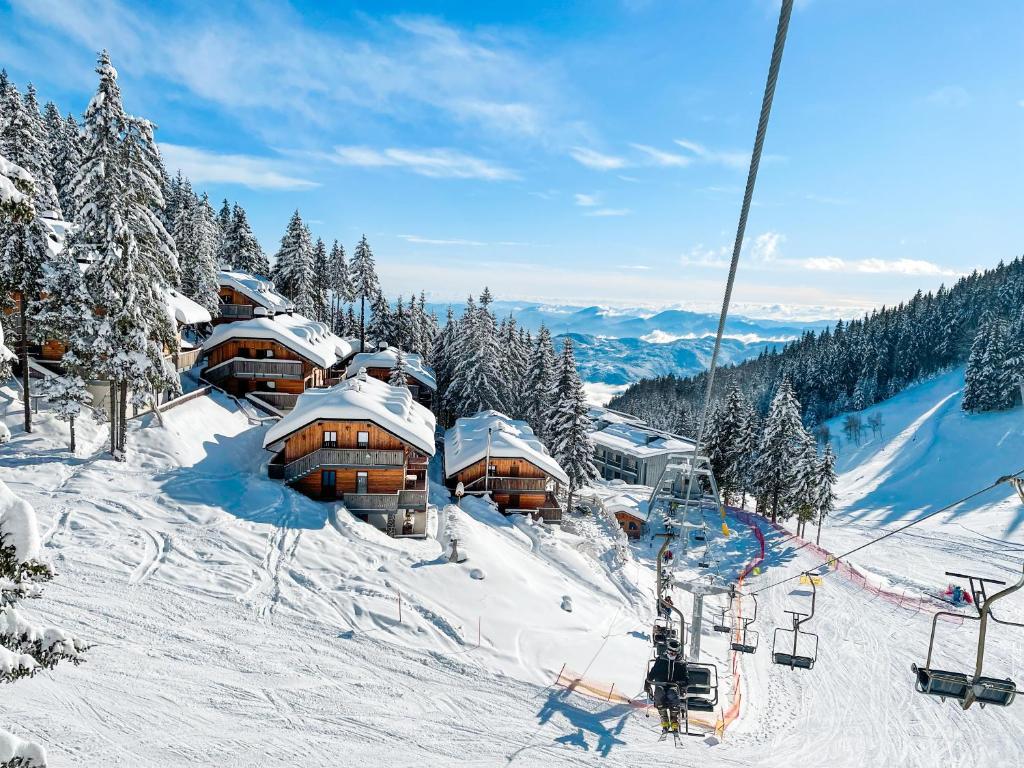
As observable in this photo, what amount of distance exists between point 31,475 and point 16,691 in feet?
47.3

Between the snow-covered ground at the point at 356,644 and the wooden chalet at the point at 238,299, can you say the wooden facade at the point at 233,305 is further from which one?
the snow-covered ground at the point at 356,644

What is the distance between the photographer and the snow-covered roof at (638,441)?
7944cm

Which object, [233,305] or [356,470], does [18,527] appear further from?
[233,305]

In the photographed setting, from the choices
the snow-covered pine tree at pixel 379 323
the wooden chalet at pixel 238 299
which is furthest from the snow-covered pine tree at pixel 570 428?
the wooden chalet at pixel 238 299

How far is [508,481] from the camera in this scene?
3997 centimetres

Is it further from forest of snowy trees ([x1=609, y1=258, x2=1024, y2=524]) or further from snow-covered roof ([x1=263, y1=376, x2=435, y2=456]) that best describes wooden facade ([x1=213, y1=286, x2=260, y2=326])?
forest of snowy trees ([x1=609, y1=258, x2=1024, y2=524])

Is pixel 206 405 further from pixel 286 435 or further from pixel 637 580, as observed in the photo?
pixel 637 580

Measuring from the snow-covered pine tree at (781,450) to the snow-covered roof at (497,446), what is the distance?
2438 cm

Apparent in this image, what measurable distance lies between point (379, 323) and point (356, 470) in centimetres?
3772

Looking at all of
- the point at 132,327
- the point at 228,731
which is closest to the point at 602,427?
the point at 132,327

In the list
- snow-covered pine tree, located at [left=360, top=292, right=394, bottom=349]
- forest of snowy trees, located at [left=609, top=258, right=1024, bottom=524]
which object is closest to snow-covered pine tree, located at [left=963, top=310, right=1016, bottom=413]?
forest of snowy trees, located at [left=609, top=258, right=1024, bottom=524]

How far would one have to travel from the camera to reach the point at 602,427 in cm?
9481

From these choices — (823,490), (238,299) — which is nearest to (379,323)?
(238,299)

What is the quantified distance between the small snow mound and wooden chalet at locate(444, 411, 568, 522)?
32.3m
